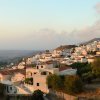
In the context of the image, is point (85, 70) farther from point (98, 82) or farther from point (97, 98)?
point (97, 98)

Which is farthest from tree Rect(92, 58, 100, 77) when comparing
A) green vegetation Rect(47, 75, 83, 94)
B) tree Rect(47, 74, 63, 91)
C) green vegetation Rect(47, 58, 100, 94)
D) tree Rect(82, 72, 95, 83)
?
tree Rect(47, 74, 63, 91)

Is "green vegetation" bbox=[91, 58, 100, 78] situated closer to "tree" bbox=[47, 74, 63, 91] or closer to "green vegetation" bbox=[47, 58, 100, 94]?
"green vegetation" bbox=[47, 58, 100, 94]

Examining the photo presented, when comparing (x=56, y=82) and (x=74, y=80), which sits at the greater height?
(x=74, y=80)

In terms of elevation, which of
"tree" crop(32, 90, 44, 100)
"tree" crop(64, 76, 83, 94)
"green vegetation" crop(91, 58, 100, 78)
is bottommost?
"tree" crop(32, 90, 44, 100)

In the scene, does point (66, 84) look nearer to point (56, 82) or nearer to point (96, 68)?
point (56, 82)

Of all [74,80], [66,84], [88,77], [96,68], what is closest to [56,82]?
[66,84]

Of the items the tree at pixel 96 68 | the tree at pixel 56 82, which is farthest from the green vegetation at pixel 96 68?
the tree at pixel 56 82

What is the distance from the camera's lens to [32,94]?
3272 centimetres

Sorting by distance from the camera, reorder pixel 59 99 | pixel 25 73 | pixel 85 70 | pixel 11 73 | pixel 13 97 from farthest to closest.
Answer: pixel 11 73, pixel 25 73, pixel 85 70, pixel 13 97, pixel 59 99

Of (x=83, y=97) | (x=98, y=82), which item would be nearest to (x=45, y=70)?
(x=98, y=82)

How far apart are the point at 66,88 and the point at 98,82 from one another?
5462 mm

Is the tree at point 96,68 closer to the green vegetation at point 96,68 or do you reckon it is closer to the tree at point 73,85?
the green vegetation at point 96,68

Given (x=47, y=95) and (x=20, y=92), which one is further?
(x=20, y=92)

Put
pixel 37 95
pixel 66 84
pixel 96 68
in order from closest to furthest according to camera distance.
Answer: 1. pixel 66 84
2. pixel 37 95
3. pixel 96 68
